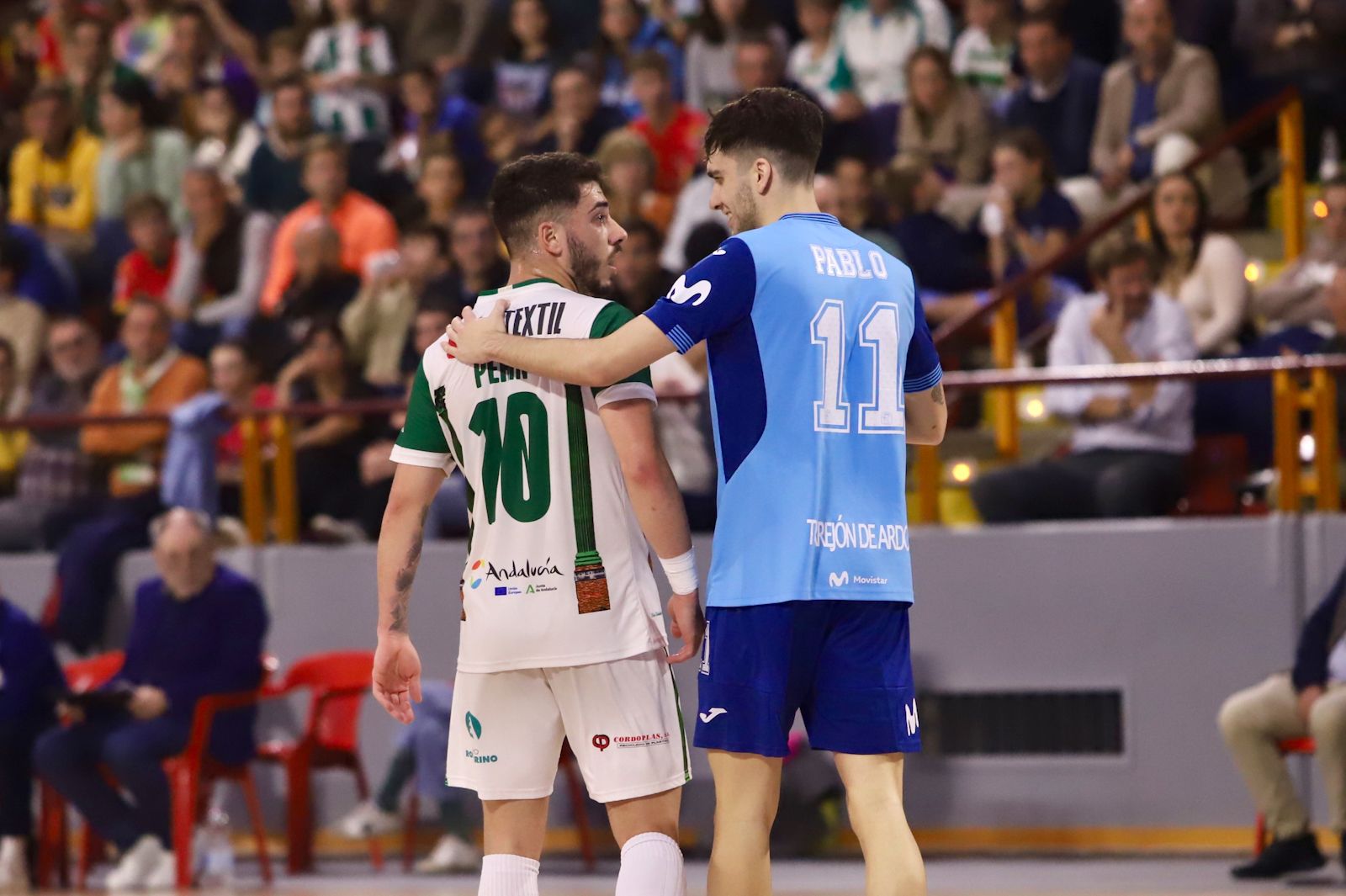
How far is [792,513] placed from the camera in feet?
14.0

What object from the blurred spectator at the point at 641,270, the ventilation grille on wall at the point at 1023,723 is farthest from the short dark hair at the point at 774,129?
the ventilation grille on wall at the point at 1023,723

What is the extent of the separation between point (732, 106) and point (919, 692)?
5.13 m

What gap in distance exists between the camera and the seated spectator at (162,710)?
8906 mm

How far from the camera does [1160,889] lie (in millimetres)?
7652

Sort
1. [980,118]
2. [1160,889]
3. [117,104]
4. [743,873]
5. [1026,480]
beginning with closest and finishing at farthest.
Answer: [743,873] < [1160,889] < [1026,480] < [980,118] < [117,104]

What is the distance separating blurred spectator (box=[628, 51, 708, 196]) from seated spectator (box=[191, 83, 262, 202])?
2912 mm

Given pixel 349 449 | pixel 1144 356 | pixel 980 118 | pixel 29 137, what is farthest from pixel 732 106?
pixel 29 137

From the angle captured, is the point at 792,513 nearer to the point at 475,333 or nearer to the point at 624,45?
the point at 475,333

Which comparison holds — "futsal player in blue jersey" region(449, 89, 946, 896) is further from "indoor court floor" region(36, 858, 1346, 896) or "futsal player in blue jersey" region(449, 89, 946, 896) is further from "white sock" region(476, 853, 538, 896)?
"indoor court floor" region(36, 858, 1346, 896)

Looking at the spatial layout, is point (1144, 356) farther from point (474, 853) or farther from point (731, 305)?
point (731, 305)

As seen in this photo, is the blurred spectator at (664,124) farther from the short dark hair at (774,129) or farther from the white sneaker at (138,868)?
the short dark hair at (774,129)

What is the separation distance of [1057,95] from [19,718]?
630cm

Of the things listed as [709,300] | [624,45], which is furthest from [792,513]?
[624,45]

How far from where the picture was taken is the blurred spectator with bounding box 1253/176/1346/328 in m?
9.38
